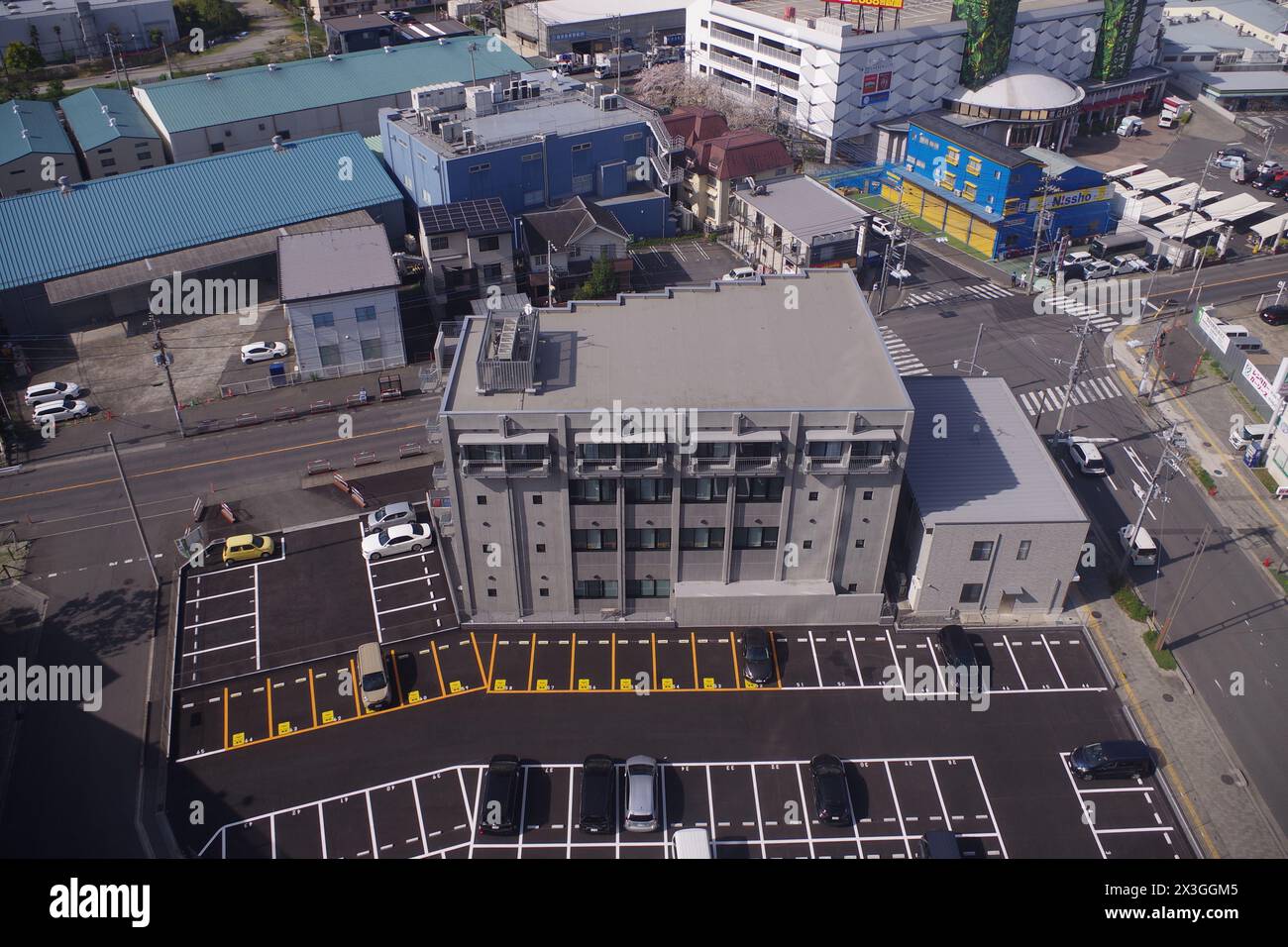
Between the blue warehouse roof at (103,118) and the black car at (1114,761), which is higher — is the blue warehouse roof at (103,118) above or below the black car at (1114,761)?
above

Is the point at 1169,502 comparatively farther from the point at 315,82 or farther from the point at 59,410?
the point at 315,82

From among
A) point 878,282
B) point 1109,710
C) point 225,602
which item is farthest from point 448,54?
point 1109,710

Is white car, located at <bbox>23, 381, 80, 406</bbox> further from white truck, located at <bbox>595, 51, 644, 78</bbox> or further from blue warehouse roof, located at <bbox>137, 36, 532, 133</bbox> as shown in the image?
white truck, located at <bbox>595, 51, 644, 78</bbox>

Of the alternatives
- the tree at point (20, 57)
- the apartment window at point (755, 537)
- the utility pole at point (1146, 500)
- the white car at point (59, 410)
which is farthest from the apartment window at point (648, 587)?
the tree at point (20, 57)

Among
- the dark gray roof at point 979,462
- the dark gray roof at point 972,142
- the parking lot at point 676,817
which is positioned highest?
the dark gray roof at point 972,142

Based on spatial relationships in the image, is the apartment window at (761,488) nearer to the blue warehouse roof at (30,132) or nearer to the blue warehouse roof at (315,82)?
the blue warehouse roof at (315,82)

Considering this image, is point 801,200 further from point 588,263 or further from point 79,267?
point 79,267
